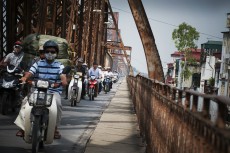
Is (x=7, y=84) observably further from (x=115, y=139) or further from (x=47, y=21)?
(x=47, y=21)

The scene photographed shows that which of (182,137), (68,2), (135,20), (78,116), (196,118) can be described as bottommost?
(78,116)

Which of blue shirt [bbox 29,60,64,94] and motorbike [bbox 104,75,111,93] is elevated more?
blue shirt [bbox 29,60,64,94]

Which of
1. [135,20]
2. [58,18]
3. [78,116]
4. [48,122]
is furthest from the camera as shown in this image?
[58,18]

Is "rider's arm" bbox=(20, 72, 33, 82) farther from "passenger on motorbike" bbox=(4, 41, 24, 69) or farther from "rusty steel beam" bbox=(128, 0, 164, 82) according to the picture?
"rusty steel beam" bbox=(128, 0, 164, 82)

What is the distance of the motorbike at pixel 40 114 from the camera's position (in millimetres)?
5473

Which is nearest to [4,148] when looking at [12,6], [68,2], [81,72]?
[12,6]

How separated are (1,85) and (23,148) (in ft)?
11.5

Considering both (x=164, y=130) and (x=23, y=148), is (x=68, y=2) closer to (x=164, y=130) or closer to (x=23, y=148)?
(x=23, y=148)

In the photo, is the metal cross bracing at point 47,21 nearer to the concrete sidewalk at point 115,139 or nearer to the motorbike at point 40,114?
the concrete sidewalk at point 115,139

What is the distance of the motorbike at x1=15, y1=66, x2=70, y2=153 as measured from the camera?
5473mm

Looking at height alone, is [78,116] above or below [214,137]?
below

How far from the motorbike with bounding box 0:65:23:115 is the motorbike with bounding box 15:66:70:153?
12.0 feet

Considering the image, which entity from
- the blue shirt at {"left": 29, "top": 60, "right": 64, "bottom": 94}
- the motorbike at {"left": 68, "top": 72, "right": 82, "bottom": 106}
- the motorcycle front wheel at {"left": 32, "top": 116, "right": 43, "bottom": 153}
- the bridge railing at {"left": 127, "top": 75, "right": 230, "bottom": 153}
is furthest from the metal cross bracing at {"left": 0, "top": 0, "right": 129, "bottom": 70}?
the bridge railing at {"left": 127, "top": 75, "right": 230, "bottom": 153}

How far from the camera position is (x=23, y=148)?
6.09 m
